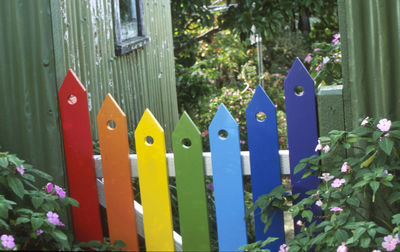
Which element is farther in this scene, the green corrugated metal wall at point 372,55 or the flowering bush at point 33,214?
the green corrugated metal wall at point 372,55

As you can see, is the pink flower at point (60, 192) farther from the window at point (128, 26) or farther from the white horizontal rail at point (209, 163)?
the window at point (128, 26)

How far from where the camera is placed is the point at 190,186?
10.2ft

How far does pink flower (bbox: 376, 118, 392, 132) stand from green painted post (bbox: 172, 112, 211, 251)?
828 millimetres

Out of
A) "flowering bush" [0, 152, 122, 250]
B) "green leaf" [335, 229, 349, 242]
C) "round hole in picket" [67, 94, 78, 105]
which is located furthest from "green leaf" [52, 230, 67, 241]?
"green leaf" [335, 229, 349, 242]

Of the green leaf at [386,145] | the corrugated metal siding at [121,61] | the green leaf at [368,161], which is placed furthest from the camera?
the corrugated metal siding at [121,61]

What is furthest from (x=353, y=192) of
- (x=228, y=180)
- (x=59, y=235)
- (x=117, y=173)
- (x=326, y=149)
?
(x=59, y=235)

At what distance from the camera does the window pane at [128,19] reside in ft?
17.5

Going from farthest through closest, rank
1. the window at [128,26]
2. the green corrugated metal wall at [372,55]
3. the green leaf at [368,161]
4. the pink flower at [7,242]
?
the window at [128,26]
the green corrugated metal wall at [372,55]
the green leaf at [368,161]
the pink flower at [7,242]

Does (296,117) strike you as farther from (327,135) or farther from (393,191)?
(393,191)

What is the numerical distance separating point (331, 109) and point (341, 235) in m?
0.61

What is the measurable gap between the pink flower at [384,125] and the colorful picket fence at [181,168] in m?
0.35

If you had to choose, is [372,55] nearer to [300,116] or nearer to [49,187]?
[300,116]

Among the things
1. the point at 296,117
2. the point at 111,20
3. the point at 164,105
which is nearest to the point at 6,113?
the point at 296,117

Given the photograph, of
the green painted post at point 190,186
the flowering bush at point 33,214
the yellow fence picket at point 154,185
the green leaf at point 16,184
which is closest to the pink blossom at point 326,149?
the green painted post at point 190,186
